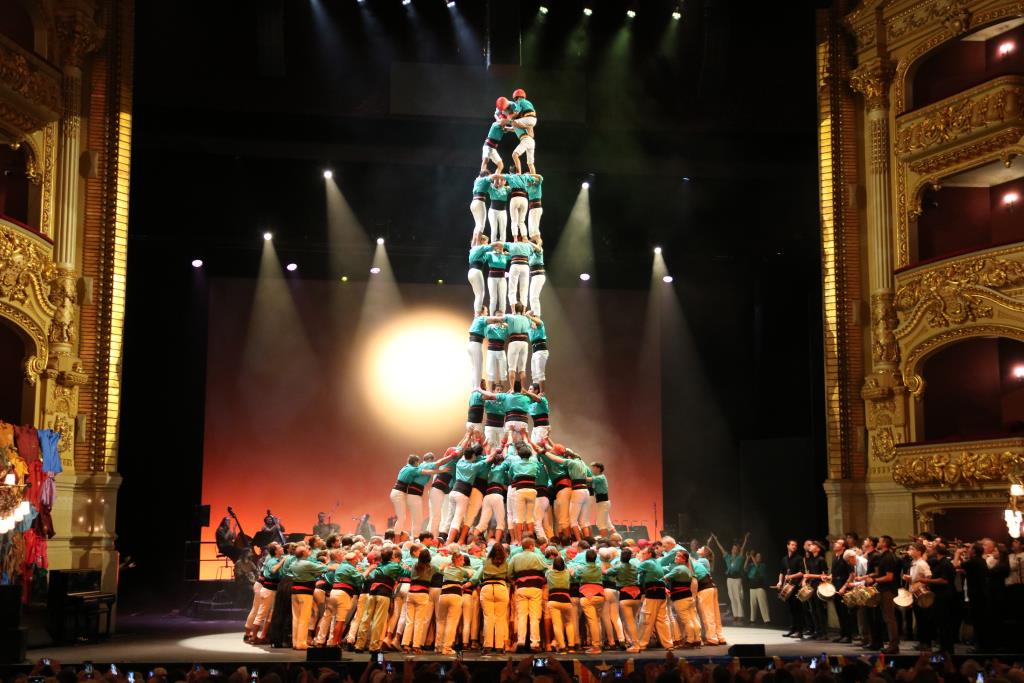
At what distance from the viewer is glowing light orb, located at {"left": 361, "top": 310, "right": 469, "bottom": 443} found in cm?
2294

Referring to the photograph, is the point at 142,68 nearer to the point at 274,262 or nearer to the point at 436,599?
the point at 274,262

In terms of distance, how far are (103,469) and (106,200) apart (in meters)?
4.47

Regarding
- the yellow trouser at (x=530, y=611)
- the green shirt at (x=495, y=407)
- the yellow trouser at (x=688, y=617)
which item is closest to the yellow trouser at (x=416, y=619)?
the yellow trouser at (x=530, y=611)

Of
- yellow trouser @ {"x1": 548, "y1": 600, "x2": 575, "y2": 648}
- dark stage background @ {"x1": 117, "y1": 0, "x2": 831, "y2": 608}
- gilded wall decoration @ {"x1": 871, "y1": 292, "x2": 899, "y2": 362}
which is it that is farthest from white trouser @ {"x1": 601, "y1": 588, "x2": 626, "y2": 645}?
gilded wall decoration @ {"x1": 871, "y1": 292, "x2": 899, "y2": 362}

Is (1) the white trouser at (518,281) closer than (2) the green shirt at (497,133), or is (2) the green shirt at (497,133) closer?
(1) the white trouser at (518,281)

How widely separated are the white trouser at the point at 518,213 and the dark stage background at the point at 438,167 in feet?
11.8

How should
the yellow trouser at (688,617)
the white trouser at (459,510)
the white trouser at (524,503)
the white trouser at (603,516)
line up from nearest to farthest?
the yellow trouser at (688,617) < the white trouser at (524,503) < the white trouser at (459,510) < the white trouser at (603,516)

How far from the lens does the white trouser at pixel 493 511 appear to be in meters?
15.7

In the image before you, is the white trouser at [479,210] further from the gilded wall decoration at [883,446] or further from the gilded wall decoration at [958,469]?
the gilded wall decoration at [958,469]

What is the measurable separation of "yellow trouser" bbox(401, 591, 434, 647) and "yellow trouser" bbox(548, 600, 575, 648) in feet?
4.93

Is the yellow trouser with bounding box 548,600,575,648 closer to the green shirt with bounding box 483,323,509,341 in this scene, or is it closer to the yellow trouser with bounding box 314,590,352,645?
the yellow trouser with bounding box 314,590,352,645

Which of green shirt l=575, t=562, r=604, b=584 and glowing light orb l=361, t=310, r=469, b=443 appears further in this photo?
glowing light orb l=361, t=310, r=469, b=443

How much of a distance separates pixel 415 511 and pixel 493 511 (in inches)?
59.5

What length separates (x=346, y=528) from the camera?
2250 cm
